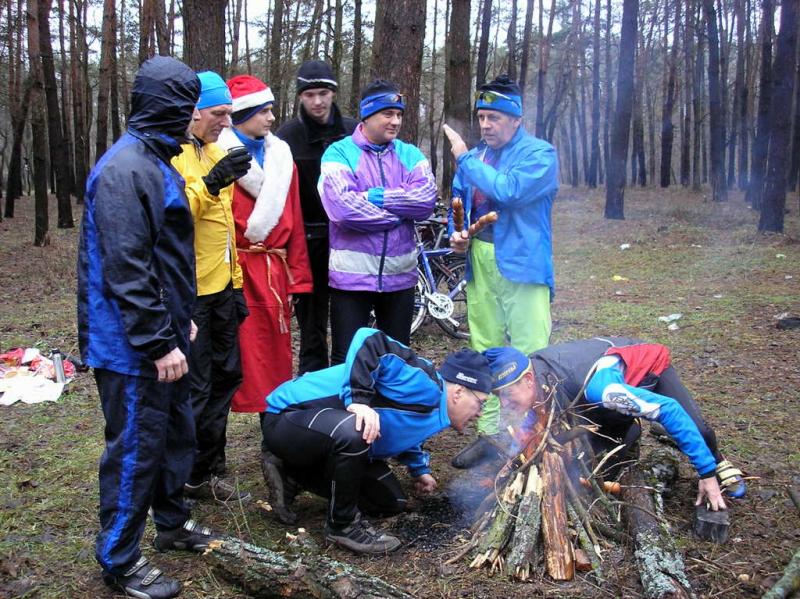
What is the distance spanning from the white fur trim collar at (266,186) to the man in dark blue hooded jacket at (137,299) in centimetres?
98

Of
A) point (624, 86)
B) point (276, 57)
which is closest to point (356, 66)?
point (276, 57)

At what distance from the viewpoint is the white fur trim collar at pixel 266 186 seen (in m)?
3.86

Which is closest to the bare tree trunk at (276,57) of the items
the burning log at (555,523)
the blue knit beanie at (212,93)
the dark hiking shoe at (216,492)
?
the blue knit beanie at (212,93)

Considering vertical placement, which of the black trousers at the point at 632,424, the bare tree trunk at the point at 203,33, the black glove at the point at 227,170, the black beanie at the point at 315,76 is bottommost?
the black trousers at the point at 632,424

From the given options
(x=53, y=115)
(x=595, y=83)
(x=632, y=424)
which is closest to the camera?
(x=632, y=424)

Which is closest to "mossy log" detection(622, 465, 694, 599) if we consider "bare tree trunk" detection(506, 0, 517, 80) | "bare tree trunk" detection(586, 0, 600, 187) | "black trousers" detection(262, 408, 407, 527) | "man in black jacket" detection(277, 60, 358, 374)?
"black trousers" detection(262, 408, 407, 527)

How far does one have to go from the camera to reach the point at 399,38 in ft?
18.4

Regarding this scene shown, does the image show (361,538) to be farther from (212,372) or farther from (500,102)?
(500,102)

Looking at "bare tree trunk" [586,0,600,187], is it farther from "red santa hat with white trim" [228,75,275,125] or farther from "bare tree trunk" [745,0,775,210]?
"red santa hat with white trim" [228,75,275,125]

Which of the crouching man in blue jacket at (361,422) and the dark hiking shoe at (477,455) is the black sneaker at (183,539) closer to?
the crouching man in blue jacket at (361,422)

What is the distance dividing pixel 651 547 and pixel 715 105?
70.4ft

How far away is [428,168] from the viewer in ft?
13.5

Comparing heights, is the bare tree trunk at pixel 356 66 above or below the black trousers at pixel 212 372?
above

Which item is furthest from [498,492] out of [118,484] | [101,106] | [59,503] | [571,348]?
[101,106]
